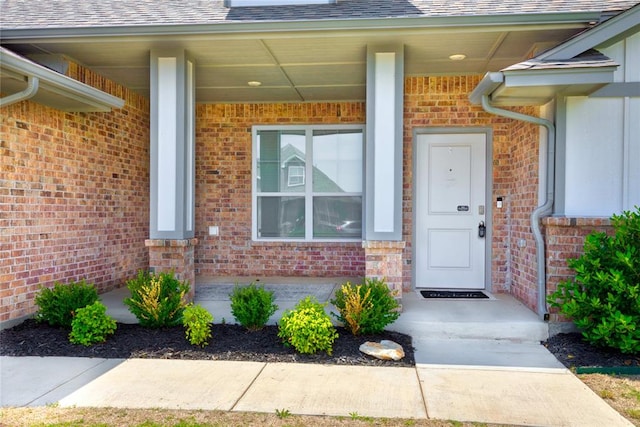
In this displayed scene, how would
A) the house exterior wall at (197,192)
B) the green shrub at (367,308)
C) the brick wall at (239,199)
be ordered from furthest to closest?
the brick wall at (239,199), the house exterior wall at (197,192), the green shrub at (367,308)

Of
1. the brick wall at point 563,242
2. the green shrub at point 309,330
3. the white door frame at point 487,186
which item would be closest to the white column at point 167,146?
the green shrub at point 309,330

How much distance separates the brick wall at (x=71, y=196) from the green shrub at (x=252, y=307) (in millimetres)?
2347

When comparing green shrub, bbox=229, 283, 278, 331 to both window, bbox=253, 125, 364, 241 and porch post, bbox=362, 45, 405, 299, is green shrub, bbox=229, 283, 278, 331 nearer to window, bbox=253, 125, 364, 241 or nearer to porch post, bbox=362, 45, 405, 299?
porch post, bbox=362, 45, 405, 299

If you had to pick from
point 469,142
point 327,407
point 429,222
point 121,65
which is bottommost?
point 327,407

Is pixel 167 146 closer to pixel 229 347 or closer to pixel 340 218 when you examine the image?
pixel 229 347

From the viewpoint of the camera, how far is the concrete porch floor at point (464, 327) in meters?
A: 4.41

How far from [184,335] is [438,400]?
2.68 meters

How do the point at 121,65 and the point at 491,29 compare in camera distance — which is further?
the point at 121,65

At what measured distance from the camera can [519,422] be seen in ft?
10.2

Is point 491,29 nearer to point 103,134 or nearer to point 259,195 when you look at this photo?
point 259,195

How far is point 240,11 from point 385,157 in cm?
245

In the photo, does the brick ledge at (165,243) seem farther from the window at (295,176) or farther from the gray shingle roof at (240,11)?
the window at (295,176)

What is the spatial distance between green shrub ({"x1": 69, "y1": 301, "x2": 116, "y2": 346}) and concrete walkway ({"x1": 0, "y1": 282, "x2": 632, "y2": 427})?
301mm

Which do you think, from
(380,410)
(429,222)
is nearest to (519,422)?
(380,410)
